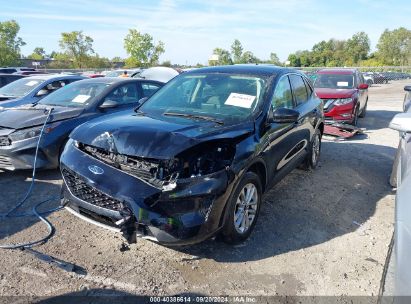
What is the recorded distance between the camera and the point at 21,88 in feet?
28.9

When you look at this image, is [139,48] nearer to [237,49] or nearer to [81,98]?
[237,49]

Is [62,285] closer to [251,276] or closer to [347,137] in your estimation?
[251,276]

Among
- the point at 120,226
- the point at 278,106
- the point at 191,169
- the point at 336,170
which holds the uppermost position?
the point at 278,106

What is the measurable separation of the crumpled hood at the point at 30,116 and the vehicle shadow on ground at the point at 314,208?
327cm

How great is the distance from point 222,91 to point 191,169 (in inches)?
61.0

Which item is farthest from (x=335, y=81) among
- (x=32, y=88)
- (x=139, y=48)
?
(x=139, y=48)

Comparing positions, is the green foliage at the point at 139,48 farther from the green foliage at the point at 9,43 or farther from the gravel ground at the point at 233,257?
the gravel ground at the point at 233,257

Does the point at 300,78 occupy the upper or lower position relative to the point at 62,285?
upper

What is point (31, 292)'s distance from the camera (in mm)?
2844

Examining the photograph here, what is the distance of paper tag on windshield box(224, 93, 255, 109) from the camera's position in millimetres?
3975

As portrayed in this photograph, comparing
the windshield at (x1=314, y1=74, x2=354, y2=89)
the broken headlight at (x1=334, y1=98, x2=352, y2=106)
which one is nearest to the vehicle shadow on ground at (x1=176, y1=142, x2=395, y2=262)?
the broken headlight at (x1=334, y1=98, x2=352, y2=106)

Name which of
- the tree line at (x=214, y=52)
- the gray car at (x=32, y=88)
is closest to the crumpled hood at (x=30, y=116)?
the gray car at (x=32, y=88)

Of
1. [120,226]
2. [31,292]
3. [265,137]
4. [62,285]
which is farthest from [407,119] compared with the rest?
[31,292]

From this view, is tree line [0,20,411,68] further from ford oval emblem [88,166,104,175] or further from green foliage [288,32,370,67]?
ford oval emblem [88,166,104,175]
